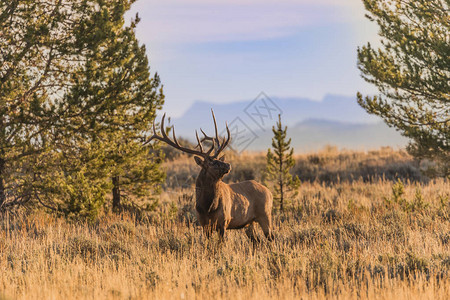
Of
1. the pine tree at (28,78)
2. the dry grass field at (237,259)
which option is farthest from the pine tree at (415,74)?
the pine tree at (28,78)

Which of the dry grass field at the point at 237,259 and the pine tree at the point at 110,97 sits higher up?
the pine tree at the point at 110,97

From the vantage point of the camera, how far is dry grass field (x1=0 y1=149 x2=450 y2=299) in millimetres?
6102

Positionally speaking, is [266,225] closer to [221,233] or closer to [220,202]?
[221,233]

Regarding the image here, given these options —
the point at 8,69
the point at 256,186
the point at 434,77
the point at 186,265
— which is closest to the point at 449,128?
the point at 434,77

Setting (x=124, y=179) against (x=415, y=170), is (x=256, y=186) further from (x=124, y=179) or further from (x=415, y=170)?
(x=415, y=170)

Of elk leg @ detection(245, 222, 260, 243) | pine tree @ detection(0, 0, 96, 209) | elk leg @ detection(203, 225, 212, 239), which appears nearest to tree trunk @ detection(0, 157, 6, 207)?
pine tree @ detection(0, 0, 96, 209)

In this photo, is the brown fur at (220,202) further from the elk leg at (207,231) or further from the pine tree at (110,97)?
the pine tree at (110,97)

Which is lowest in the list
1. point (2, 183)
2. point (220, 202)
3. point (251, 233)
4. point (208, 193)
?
point (251, 233)

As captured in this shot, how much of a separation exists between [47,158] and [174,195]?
7.45 metres

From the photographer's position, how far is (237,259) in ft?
25.1

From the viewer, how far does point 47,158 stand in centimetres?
1218

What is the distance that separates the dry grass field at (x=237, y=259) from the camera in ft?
20.0

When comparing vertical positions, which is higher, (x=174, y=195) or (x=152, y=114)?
(x=152, y=114)

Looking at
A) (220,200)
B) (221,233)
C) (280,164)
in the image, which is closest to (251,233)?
(221,233)
